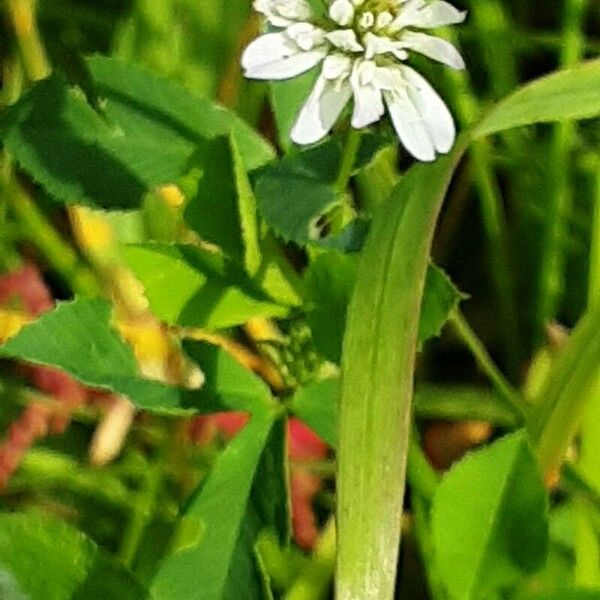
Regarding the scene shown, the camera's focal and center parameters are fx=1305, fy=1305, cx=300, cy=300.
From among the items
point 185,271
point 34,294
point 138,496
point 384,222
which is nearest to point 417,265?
point 384,222

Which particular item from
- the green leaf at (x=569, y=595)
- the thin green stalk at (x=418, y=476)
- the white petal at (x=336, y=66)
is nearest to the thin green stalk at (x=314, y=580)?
the thin green stalk at (x=418, y=476)

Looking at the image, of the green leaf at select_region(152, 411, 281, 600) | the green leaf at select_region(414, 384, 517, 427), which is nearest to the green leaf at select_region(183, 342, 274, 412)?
the green leaf at select_region(152, 411, 281, 600)

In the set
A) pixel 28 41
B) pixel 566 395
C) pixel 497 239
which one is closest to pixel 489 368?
pixel 566 395

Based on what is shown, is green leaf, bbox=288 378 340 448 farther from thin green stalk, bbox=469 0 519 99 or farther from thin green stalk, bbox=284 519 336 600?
thin green stalk, bbox=469 0 519 99

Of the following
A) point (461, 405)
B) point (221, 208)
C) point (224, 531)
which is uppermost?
point (221, 208)

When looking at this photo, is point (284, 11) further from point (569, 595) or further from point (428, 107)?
point (569, 595)

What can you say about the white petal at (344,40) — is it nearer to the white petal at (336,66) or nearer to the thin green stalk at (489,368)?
the white petal at (336,66)
